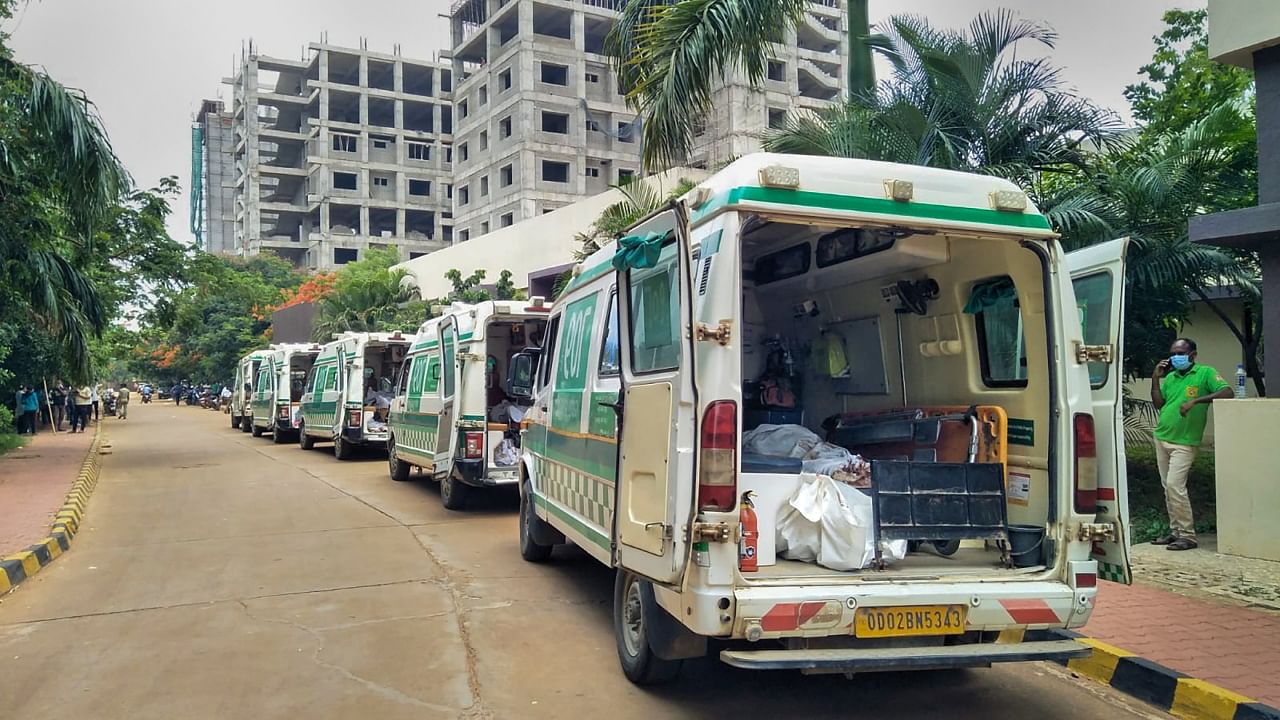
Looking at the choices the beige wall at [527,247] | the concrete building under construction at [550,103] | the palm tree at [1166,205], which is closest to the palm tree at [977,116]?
the palm tree at [1166,205]

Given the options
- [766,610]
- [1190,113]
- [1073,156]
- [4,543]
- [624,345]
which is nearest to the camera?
[766,610]

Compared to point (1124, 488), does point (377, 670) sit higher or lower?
lower

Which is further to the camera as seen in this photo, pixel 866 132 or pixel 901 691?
pixel 866 132

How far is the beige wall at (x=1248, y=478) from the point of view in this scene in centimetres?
761

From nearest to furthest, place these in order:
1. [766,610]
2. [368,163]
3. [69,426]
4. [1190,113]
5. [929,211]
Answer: [766,610], [929,211], [1190,113], [69,426], [368,163]

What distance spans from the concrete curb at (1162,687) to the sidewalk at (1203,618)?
13 centimetres

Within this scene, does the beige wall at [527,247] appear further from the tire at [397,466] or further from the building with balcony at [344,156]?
the building with balcony at [344,156]

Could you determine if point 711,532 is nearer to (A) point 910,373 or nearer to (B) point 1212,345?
(A) point 910,373

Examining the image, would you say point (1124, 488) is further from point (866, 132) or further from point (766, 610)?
point (866, 132)

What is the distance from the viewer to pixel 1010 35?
9.52 metres

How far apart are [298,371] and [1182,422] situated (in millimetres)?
20253

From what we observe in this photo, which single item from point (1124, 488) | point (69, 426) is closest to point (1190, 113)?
point (1124, 488)

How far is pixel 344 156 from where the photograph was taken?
2758 inches

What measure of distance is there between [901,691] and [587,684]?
163 centimetres
